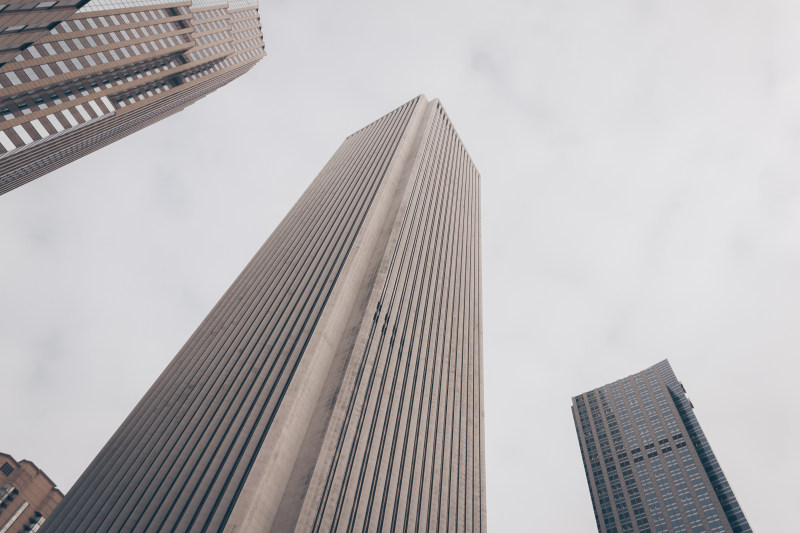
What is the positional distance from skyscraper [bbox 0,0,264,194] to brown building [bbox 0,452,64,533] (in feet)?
204

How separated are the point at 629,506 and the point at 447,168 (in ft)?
384

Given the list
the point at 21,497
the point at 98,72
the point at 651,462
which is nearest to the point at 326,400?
the point at 98,72

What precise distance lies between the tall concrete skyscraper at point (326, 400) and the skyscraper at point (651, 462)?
306 feet

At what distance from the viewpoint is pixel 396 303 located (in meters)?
66.6

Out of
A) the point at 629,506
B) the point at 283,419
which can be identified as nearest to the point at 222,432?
the point at 283,419

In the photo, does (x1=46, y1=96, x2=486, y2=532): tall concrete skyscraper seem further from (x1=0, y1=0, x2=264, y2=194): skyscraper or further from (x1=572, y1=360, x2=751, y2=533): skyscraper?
(x1=572, y1=360, x2=751, y2=533): skyscraper

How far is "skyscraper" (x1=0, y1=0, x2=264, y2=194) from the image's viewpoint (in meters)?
59.1

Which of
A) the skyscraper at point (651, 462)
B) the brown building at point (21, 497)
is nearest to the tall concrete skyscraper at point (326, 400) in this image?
the brown building at point (21, 497)

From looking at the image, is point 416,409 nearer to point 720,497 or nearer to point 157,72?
point 157,72

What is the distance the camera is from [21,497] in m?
101

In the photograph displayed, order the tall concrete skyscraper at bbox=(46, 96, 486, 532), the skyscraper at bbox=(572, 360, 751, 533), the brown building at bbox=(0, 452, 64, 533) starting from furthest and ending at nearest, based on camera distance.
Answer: the skyscraper at bbox=(572, 360, 751, 533) < the brown building at bbox=(0, 452, 64, 533) < the tall concrete skyscraper at bbox=(46, 96, 486, 532)

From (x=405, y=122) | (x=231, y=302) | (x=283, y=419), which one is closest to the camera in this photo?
(x=283, y=419)

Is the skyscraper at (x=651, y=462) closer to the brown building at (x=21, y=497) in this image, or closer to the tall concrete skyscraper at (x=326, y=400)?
the tall concrete skyscraper at (x=326, y=400)

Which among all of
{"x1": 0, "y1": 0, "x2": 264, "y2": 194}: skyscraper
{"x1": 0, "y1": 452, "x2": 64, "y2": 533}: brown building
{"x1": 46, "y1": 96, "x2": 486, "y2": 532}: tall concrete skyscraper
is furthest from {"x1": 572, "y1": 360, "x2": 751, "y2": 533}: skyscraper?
{"x1": 0, "y1": 0, "x2": 264, "y2": 194}: skyscraper
